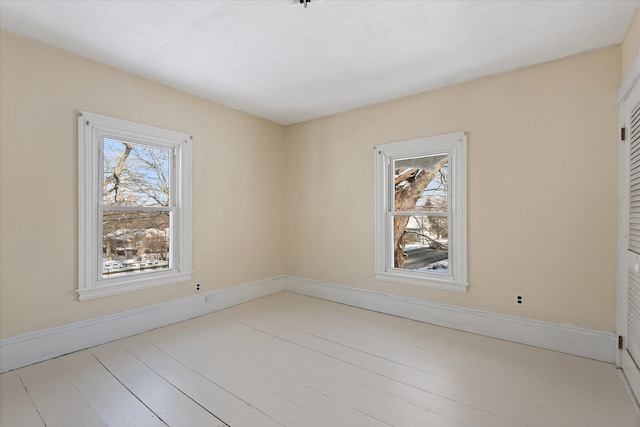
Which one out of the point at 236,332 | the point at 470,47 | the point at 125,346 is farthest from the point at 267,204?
the point at 470,47

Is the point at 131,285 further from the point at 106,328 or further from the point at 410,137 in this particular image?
the point at 410,137

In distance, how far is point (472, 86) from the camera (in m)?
3.27

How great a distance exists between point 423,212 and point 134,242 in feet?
10.6

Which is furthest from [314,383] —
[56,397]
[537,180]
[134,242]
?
[537,180]

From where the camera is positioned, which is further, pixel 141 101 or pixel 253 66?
pixel 141 101

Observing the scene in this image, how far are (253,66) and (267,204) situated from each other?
2.18m

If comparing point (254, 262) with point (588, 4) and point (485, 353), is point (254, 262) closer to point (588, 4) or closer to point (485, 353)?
point (485, 353)

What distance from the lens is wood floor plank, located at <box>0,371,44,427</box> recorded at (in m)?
1.84

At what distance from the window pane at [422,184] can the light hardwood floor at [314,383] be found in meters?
1.42

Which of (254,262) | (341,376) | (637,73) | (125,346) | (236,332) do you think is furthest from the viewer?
(254,262)

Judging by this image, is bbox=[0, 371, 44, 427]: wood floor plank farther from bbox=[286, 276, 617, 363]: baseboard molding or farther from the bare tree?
the bare tree

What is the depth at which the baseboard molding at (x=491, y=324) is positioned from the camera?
8.66 feet

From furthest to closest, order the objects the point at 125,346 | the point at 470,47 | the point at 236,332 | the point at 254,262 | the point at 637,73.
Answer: the point at 254,262 < the point at 236,332 < the point at 125,346 < the point at 470,47 < the point at 637,73

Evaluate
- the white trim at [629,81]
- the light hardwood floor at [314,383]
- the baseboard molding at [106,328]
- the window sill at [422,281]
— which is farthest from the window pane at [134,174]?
the white trim at [629,81]
